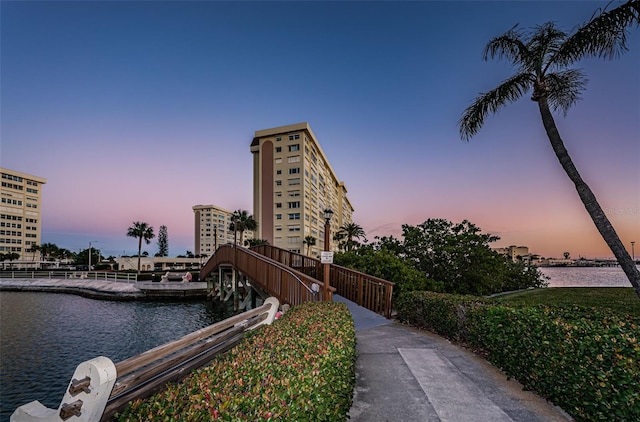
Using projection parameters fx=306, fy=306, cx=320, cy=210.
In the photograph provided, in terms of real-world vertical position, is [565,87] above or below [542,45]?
below

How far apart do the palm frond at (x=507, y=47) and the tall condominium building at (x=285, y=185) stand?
41.4 metres

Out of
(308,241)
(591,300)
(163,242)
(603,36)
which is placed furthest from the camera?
(163,242)

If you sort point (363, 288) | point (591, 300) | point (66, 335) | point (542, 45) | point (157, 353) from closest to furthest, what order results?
point (157, 353) → point (542, 45) → point (591, 300) → point (363, 288) → point (66, 335)

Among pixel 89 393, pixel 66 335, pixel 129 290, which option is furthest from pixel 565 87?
pixel 129 290

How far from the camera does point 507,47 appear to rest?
8297 millimetres

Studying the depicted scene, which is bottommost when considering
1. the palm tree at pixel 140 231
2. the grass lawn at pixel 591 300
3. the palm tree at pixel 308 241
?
the grass lawn at pixel 591 300

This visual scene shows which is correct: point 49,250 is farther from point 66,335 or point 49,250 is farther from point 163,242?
point 66,335

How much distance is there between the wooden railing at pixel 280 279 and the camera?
28.8 ft

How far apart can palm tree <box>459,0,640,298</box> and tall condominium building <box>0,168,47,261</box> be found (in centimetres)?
10631

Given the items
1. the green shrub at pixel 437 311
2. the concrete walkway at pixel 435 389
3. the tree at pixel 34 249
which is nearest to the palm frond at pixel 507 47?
the green shrub at pixel 437 311

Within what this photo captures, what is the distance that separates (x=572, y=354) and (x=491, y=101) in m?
7.31

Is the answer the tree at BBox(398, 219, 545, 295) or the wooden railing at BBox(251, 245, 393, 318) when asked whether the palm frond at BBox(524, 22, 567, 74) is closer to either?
the wooden railing at BBox(251, 245, 393, 318)

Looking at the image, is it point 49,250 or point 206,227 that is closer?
point 49,250

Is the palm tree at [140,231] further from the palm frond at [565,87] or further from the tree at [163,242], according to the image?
the tree at [163,242]
